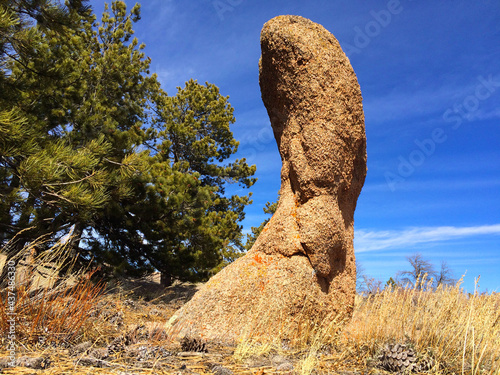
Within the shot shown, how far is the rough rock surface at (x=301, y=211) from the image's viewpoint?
15.1ft

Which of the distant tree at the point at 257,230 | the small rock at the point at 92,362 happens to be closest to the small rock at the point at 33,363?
the small rock at the point at 92,362

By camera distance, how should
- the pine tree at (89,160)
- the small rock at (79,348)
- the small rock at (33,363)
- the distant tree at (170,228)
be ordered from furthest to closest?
the distant tree at (170,228)
the pine tree at (89,160)
the small rock at (79,348)
the small rock at (33,363)

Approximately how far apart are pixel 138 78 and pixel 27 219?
502 cm

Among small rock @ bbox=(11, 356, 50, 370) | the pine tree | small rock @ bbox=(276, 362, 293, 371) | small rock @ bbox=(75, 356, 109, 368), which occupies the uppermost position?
the pine tree

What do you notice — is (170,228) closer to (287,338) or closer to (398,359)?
(287,338)

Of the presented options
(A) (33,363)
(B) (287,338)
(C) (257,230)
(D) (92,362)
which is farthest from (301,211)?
(C) (257,230)

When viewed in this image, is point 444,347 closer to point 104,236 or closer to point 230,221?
point 104,236

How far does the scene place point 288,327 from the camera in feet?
14.2

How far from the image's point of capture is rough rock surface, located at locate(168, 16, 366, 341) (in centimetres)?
461

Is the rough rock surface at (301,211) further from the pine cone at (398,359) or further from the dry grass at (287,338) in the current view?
the pine cone at (398,359)

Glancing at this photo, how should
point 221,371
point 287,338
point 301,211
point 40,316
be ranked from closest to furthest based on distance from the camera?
point 221,371 → point 40,316 → point 287,338 → point 301,211

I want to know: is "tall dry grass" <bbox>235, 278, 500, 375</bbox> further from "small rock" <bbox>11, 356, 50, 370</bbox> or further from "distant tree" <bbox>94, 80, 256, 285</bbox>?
"distant tree" <bbox>94, 80, 256, 285</bbox>


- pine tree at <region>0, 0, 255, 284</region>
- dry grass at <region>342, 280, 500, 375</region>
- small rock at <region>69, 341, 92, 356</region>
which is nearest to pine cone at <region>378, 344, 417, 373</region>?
dry grass at <region>342, 280, 500, 375</region>

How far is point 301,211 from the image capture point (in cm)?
502
